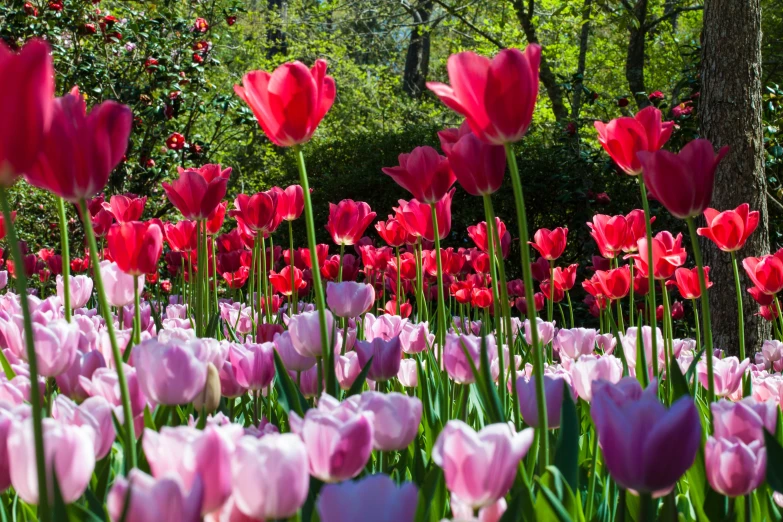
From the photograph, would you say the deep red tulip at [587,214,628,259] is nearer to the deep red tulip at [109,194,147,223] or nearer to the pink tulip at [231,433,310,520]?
the deep red tulip at [109,194,147,223]

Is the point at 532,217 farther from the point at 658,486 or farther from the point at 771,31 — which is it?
the point at 658,486

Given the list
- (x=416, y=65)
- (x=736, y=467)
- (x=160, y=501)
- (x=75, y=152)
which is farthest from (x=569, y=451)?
(x=416, y=65)

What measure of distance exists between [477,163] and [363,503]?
2.35 ft

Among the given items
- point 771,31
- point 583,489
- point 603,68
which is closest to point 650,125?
point 583,489

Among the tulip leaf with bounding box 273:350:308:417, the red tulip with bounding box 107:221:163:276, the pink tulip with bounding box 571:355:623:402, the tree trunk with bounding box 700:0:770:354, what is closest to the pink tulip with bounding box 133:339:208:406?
the tulip leaf with bounding box 273:350:308:417

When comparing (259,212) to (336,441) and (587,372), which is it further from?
(336,441)

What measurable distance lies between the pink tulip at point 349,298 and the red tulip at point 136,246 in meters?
0.52

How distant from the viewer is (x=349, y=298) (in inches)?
73.0

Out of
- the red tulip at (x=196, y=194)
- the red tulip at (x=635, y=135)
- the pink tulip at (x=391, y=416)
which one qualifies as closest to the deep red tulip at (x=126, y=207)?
the red tulip at (x=196, y=194)

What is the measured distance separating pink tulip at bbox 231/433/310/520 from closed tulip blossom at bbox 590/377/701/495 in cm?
28

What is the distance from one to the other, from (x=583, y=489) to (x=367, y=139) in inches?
306

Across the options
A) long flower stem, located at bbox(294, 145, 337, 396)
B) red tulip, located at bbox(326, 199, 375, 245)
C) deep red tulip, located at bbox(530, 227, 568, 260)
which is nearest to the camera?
long flower stem, located at bbox(294, 145, 337, 396)

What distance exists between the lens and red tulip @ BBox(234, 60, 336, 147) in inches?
41.8

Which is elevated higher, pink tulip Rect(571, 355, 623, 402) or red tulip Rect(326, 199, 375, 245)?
red tulip Rect(326, 199, 375, 245)
